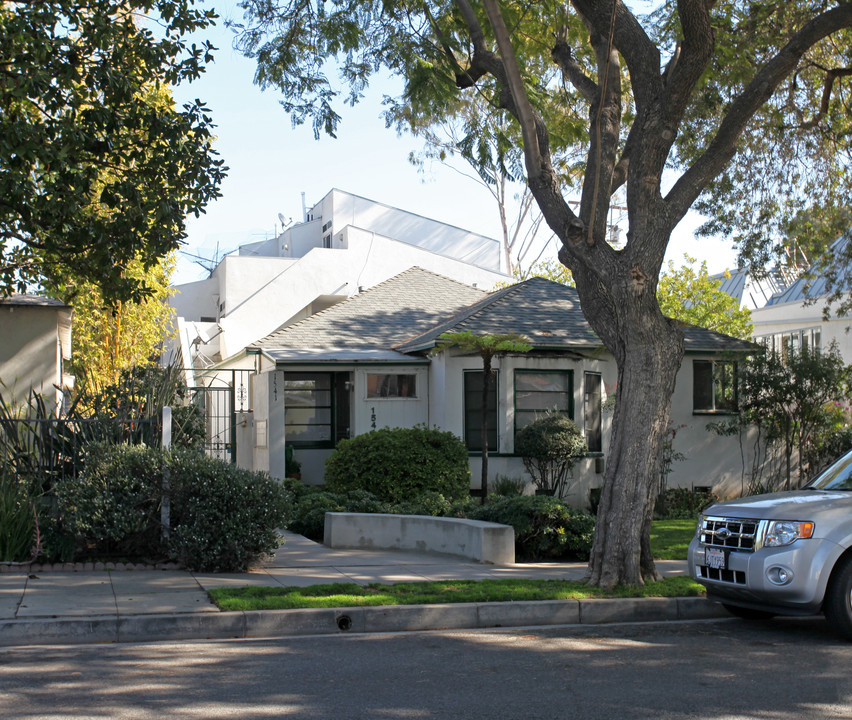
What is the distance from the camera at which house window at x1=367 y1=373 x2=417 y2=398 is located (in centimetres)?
1892

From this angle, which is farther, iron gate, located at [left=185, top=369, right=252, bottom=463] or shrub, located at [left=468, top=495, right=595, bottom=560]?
iron gate, located at [left=185, top=369, right=252, bottom=463]

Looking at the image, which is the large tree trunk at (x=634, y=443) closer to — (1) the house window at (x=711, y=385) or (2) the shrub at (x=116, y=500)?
(2) the shrub at (x=116, y=500)

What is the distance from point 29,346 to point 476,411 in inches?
334

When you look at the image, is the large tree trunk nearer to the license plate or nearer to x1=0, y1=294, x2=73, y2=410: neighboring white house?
the license plate

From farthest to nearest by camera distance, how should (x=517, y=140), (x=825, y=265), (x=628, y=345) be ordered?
(x=825, y=265) < (x=517, y=140) < (x=628, y=345)

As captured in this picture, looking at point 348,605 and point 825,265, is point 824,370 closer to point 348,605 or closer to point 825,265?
point 825,265

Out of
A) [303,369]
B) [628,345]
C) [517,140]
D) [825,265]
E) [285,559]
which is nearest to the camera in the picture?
[628,345]

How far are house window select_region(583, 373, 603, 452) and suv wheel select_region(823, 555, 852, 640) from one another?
422 inches

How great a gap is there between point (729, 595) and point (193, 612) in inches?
194

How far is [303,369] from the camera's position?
18969 millimetres

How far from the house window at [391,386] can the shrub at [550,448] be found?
9.31ft

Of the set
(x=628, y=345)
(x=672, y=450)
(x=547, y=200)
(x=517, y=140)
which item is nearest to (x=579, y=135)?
(x=517, y=140)

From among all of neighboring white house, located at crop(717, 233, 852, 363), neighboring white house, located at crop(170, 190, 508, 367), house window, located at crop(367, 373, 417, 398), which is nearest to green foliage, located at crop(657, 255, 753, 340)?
neighboring white house, located at crop(717, 233, 852, 363)

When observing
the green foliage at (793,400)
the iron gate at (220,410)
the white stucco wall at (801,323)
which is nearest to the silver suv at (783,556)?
the iron gate at (220,410)
